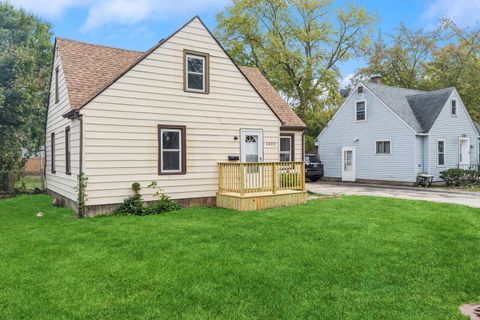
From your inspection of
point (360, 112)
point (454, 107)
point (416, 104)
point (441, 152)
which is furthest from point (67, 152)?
point (454, 107)

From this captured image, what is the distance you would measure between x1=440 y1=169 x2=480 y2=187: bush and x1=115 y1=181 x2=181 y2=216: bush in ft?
52.9

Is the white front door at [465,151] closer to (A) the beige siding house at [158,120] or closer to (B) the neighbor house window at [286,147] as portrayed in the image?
(B) the neighbor house window at [286,147]

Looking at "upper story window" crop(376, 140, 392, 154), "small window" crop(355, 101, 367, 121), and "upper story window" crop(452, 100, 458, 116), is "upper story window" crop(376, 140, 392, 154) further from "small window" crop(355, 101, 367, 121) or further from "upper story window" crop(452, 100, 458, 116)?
"upper story window" crop(452, 100, 458, 116)

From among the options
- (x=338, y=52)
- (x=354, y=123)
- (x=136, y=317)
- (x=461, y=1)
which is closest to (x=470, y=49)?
(x=461, y=1)

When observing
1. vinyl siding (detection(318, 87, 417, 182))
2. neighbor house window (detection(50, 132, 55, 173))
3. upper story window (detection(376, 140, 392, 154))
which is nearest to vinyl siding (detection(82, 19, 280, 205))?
neighbor house window (detection(50, 132, 55, 173))

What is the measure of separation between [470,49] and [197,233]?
3624 centimetres

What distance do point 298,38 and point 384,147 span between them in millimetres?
14795

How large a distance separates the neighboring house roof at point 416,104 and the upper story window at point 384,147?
1.71 metres

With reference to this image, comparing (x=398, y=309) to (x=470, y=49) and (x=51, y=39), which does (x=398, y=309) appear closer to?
(x=51, y=39)

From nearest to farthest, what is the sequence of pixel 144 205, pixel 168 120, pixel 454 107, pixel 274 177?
pixel 144 205
pixel 168 120
pixel 274 177
pixel 454 107

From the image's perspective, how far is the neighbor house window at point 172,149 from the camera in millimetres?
10523

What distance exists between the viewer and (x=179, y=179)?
425 inches

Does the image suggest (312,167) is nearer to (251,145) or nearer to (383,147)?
(383,147)

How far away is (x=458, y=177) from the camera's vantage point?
64.0 ft
